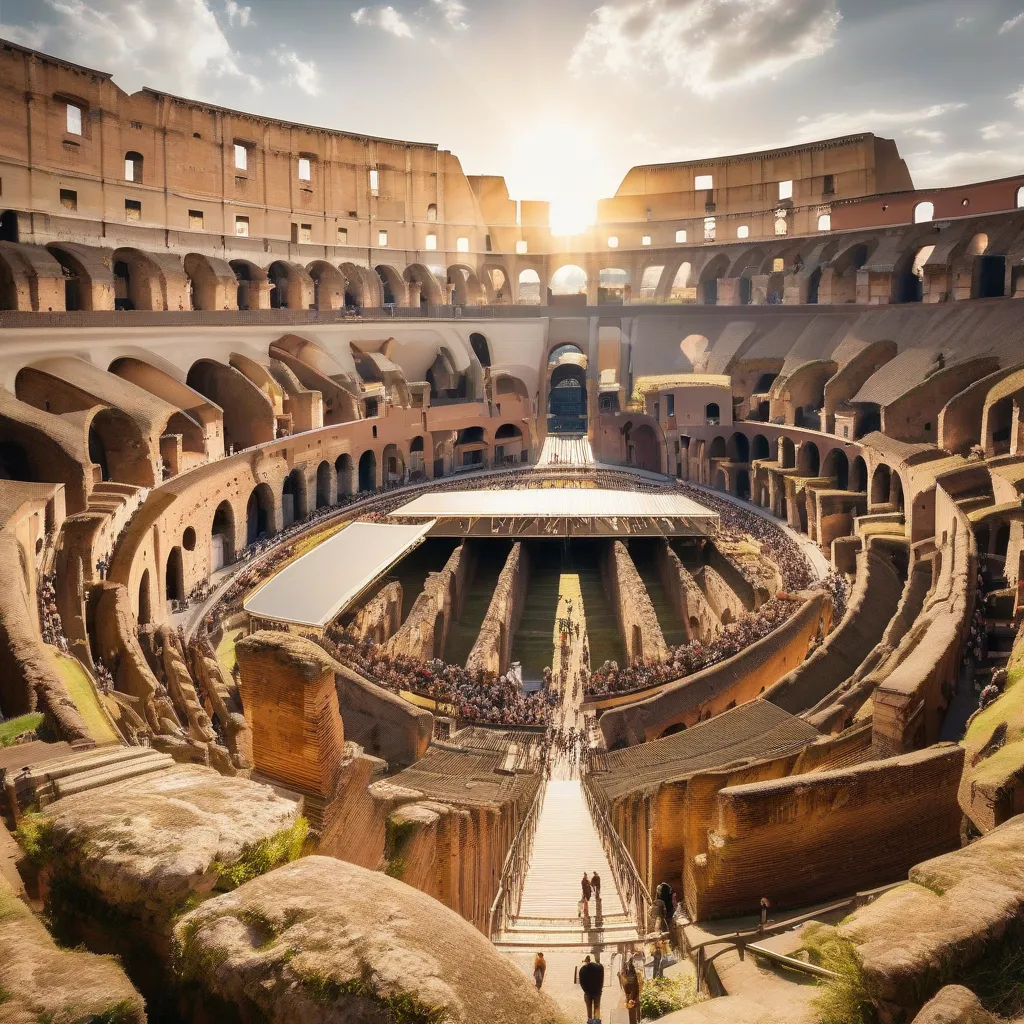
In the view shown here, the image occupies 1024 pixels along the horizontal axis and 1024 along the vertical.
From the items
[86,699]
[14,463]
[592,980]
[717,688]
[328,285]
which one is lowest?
[717,688]

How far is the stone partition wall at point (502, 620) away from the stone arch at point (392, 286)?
19836mm

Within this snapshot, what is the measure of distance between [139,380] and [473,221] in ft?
83.7

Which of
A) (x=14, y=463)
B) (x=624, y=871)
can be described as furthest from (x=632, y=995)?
(x=14, y=463)

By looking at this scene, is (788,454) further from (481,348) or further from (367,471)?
(481,348)

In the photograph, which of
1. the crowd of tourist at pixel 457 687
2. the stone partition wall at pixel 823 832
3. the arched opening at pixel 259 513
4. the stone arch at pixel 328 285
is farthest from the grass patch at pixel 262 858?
the stone arch at pixel 328 285

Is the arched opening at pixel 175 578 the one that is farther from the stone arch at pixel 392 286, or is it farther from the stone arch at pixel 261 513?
the stone arch at pixel 392 286

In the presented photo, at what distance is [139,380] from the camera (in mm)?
24922

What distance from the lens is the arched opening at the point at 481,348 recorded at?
136ft

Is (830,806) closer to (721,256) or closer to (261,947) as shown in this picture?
(261,947)

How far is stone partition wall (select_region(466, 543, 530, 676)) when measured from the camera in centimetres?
1767

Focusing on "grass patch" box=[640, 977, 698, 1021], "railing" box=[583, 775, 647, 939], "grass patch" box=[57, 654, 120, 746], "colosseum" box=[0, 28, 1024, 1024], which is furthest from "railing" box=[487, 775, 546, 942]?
"grass patch" box=[57, 654, 120, 746]

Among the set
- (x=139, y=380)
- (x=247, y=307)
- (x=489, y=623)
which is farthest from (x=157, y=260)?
(x=489, y=623)

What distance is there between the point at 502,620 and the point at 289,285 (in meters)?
23.6

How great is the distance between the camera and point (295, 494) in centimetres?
2892
